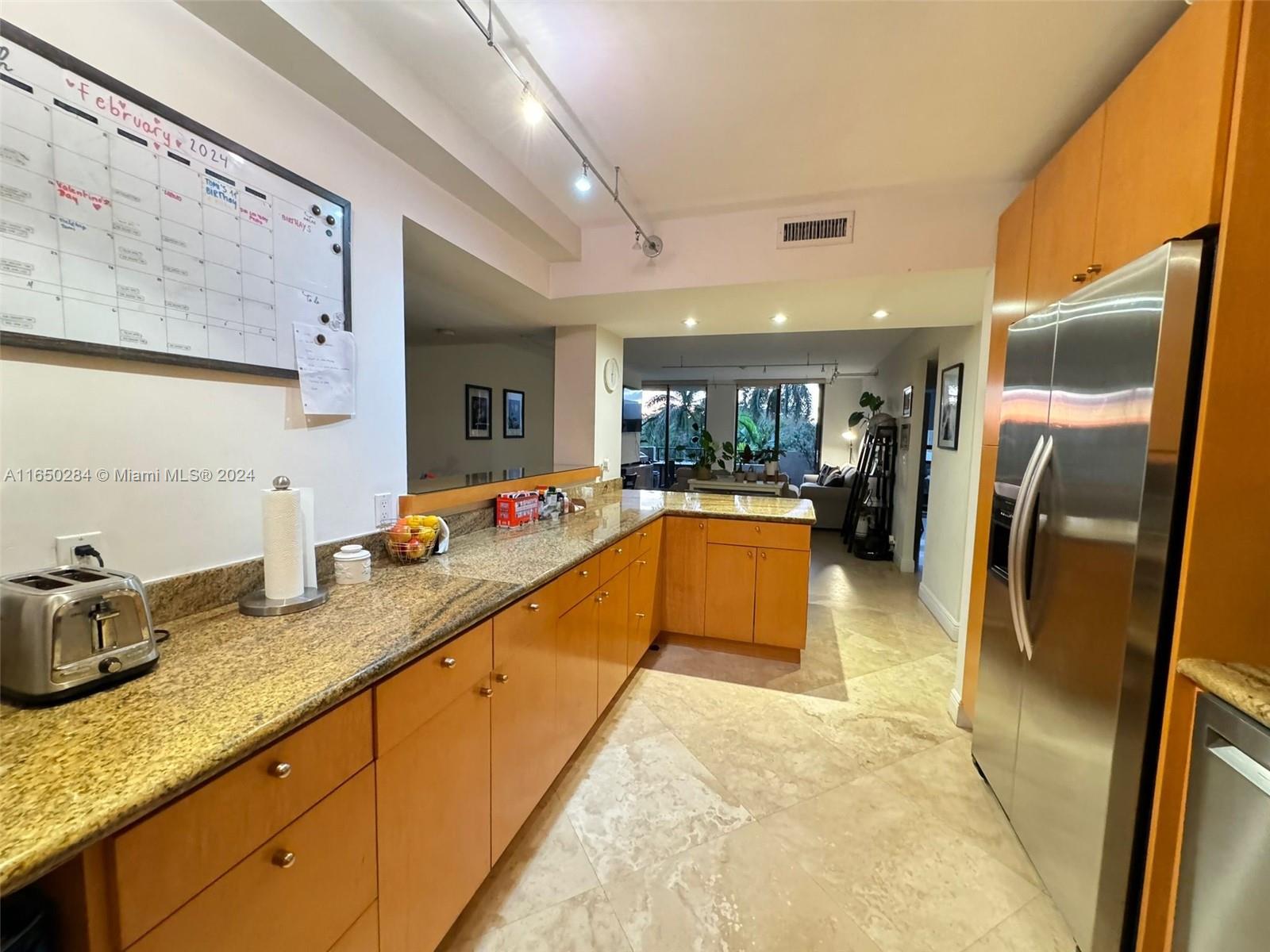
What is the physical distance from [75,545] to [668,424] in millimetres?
8692

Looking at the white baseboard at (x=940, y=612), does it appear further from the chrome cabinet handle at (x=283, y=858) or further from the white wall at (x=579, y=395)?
the chrome cabinet handle at (x=283, y=858)

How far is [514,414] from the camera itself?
17.6 feet

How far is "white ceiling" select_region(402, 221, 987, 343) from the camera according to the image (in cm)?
230

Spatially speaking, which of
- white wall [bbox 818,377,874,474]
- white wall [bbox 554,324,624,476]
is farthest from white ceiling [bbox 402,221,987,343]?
white wall [bbox 818,377,874,474]

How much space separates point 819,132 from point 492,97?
1.16 meters

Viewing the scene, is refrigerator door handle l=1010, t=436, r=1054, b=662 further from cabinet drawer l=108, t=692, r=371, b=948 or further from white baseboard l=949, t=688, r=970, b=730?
cabinet drawer l=108, t=692, r=371, b=948

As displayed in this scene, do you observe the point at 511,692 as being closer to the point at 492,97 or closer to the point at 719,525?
the point at 719,525

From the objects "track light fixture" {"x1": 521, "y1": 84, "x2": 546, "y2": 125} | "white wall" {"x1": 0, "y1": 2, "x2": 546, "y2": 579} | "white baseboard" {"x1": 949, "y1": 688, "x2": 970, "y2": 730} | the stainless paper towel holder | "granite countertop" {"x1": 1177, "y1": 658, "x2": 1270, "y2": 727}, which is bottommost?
"white baseboard" {"x1": 949, "y1": 688, "x2": 970, "y2": 730}

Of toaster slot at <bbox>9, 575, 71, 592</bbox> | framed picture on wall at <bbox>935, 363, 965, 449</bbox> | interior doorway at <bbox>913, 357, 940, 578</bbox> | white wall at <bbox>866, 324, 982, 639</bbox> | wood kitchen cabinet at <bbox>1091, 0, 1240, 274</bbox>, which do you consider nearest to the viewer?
toaster slot at <bbox>9, 575, 71, 592</bbox>

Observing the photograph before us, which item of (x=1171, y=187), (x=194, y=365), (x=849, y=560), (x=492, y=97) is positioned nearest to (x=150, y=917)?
(x=194, y=365)

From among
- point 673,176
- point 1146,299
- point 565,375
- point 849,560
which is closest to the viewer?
point 1146,299

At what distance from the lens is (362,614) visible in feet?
3.91

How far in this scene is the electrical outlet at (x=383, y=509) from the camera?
1.72 meters

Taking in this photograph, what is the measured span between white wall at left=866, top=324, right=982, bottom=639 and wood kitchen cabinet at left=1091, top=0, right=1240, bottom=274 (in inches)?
43.0
